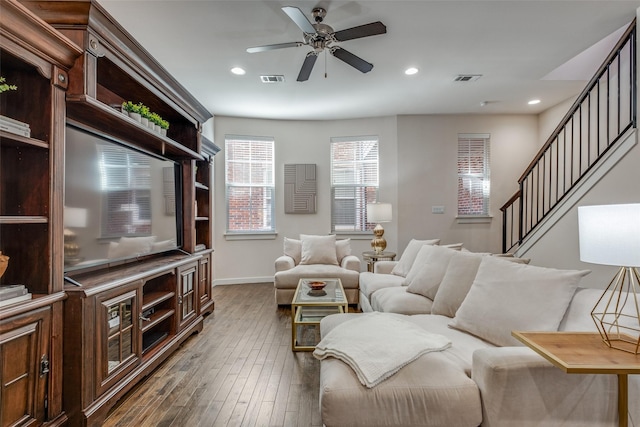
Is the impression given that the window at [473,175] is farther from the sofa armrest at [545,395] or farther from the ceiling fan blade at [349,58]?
the sofa armrest at [545,395]

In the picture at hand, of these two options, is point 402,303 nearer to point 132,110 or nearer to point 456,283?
point 456,283

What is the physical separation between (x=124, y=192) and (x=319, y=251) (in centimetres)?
266

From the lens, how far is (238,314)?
3701 millimetres

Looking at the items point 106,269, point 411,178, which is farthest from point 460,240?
point 106,269

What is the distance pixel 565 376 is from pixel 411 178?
169 inches

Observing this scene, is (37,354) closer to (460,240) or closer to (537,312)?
(537,312)

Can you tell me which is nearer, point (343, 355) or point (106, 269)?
point (343, 355)

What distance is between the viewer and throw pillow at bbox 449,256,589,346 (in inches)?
60.6

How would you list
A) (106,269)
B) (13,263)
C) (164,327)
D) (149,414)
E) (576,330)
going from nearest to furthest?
(576,330) → (13,263) → (149,414) → (106,269) → (164,327)

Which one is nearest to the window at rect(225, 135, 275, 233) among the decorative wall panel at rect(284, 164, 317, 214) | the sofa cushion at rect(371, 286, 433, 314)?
the decorative wall panel at rect(284, 164, 317, 214)

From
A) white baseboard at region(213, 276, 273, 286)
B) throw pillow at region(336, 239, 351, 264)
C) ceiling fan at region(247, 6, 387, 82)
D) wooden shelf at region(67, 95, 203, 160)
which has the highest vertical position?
ceiling fan at region(247, 6, 387, 82)

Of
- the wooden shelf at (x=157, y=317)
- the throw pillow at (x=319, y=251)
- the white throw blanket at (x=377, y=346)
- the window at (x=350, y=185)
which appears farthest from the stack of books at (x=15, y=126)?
the window at (x=350, y=185)

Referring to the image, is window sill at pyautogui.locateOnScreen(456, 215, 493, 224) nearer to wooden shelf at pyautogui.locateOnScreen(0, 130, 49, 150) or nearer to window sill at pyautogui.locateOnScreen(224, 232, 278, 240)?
window sill at pyautogui.locateOnScreen(224, 232, 278, 240)

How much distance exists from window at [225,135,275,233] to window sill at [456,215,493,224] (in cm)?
334
